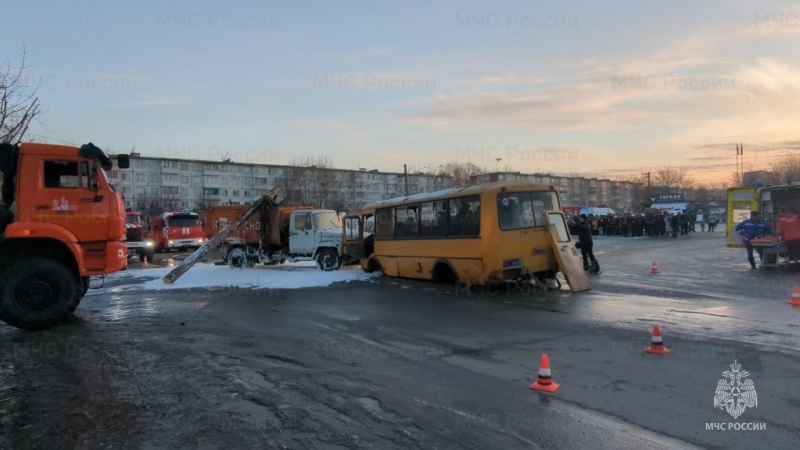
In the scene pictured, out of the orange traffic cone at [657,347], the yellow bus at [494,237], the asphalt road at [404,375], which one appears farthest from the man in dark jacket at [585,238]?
the orange traffic cone at [657,347]

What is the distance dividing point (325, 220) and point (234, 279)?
412cm

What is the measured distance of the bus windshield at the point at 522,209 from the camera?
12.3 meters

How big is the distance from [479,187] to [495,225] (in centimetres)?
127

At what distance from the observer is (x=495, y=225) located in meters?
12.2

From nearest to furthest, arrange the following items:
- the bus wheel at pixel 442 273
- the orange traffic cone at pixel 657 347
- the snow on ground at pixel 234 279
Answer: the orange traffic cone at pixel 657 347 < the bus wheel at pixel 442 273 < the snow on ground at pixel 234 279

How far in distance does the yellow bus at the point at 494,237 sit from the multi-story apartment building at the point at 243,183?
177 ft

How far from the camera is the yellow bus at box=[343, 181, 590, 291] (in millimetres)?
12211

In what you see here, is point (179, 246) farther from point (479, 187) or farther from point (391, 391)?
point (391, 391)

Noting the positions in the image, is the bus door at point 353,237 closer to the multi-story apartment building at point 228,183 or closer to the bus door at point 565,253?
the bus door at point 565,253

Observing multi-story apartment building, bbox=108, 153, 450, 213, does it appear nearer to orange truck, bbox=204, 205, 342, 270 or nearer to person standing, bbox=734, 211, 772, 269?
orange truck, bbox=204, 205, 342, 270

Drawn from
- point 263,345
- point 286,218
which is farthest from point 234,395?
point 286,218

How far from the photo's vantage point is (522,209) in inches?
495

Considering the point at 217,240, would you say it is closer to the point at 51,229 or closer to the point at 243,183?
the point at 51,229

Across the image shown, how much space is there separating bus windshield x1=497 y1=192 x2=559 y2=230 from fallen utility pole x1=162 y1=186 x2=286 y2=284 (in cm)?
967
